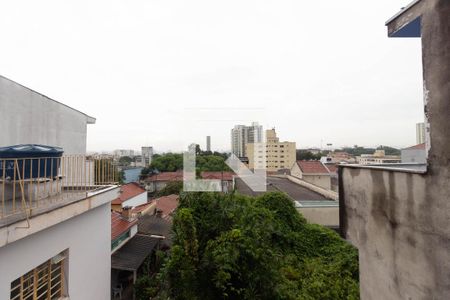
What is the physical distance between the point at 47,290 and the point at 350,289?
610cm

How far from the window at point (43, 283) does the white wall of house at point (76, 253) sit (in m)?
0.11

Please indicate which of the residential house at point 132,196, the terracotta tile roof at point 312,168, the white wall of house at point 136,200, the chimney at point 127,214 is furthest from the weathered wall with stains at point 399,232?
the terracotta tile roof at point 312,168

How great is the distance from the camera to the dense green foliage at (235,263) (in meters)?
4.76

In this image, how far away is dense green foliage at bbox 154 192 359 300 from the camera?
4.76 meters

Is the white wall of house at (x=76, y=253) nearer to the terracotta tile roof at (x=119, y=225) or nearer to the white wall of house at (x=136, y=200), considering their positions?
the terracotta tile roof at (x=119, y=225)

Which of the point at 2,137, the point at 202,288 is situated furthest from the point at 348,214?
the point at 2,137

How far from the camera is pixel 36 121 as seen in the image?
5.63 m

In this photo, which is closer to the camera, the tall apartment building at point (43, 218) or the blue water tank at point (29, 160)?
the tall apartment building at point (43, 218)

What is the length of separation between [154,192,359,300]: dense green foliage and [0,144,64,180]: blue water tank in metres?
2.39

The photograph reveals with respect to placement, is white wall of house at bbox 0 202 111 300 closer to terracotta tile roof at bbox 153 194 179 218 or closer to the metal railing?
the metal railing

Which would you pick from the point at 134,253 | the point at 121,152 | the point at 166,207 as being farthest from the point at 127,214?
the point at 121,152

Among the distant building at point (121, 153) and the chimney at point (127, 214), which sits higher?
the distant building at point (121, 153)

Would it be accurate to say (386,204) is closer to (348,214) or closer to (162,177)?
(348,214)

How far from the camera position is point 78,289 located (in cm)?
372
